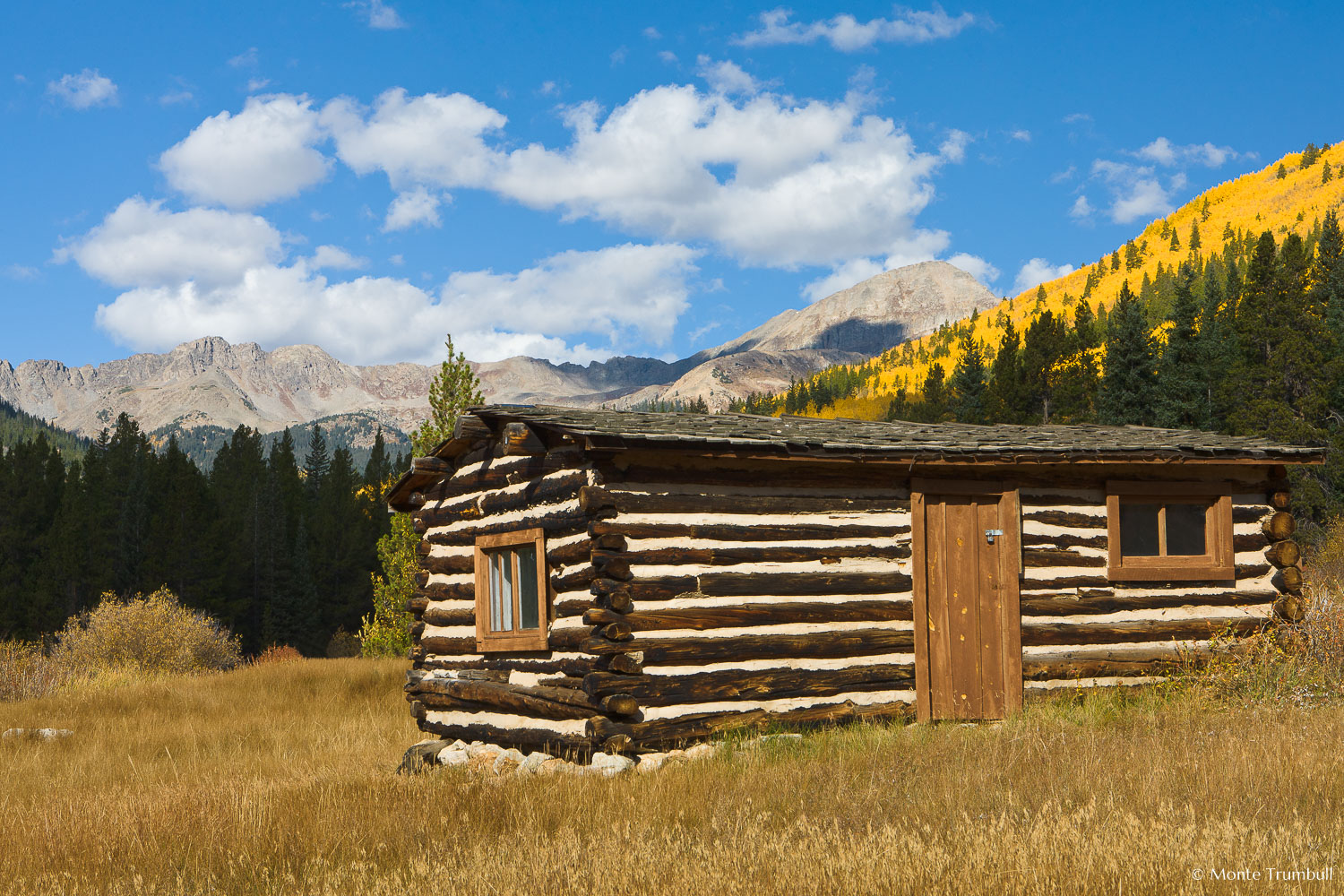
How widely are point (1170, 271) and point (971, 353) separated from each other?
53308mm

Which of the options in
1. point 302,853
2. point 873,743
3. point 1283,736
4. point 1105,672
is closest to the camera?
point 302,853

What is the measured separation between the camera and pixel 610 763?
29.6 ft

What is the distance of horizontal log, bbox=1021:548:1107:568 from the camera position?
1120cm

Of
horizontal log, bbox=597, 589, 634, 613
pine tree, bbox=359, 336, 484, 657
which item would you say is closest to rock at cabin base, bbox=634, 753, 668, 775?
horizontal log, bbox=597, 589, 634, 613

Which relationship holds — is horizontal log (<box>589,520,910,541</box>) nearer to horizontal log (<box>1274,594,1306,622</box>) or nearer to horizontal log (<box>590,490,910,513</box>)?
horizontal log (<box>590,490,910,513</box>)

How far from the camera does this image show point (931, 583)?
10.8m

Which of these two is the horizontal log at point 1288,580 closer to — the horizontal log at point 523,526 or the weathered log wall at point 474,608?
the weathered log wall at point 474,608

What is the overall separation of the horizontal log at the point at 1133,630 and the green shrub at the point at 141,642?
1950cm

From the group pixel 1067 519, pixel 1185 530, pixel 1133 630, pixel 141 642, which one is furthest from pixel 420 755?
pixel 141 642

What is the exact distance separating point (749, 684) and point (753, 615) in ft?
2.14

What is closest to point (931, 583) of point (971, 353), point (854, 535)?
point (854, 535)

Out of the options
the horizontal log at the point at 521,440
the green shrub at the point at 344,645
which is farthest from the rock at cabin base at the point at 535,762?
the green shrub at the point at 344,645

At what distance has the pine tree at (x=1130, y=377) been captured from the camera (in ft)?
146

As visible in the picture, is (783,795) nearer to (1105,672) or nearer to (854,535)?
(854,535)
